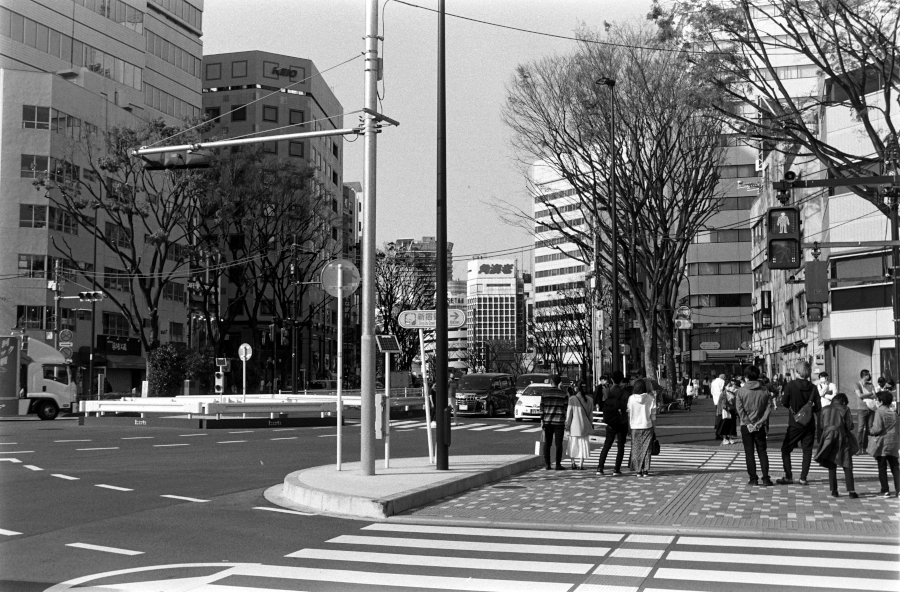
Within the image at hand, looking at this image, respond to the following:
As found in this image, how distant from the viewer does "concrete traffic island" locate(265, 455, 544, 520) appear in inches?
462

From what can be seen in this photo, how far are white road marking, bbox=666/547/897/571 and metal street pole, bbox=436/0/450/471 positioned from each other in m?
6.51

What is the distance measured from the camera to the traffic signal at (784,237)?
16.1 m

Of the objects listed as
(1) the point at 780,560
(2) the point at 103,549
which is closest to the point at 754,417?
(1) the point at 780,560

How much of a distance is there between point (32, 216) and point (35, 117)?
19.0 feet

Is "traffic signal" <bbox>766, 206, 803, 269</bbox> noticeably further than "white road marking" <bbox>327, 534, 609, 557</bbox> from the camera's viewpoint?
Yes

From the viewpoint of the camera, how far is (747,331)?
3728 inches

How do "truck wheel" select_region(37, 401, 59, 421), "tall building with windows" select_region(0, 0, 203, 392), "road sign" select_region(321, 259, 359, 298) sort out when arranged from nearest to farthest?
1. "road sign" select_region(321, 259, 359, 298)
2. "truck wheel" select_region(37, 401, 59, 421)
3. "tall building with windows" select_region(0, 0, 203, 392)

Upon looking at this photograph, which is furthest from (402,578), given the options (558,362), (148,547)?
(558,362)

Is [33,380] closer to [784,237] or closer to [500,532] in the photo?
[784,237]

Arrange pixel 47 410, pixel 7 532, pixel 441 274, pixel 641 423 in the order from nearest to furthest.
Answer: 1. pixel 7 532
2. pixel 441 274
3. pixel 641 423
4. pixel 47 410

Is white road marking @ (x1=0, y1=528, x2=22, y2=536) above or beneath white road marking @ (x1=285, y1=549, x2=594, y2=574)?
above

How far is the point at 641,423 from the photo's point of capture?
52.0ft

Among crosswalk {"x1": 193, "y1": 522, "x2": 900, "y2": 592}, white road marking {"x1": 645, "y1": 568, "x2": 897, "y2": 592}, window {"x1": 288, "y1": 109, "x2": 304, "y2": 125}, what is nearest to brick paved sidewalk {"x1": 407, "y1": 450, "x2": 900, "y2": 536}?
crosswalk {"x1": 193, "y1": 522, "x2": 900, "y2": 592}

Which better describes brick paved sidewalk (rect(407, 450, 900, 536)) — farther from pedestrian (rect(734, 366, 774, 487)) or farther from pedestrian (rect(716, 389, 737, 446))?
pedestrian (rect(716, 389, 737, 446))
